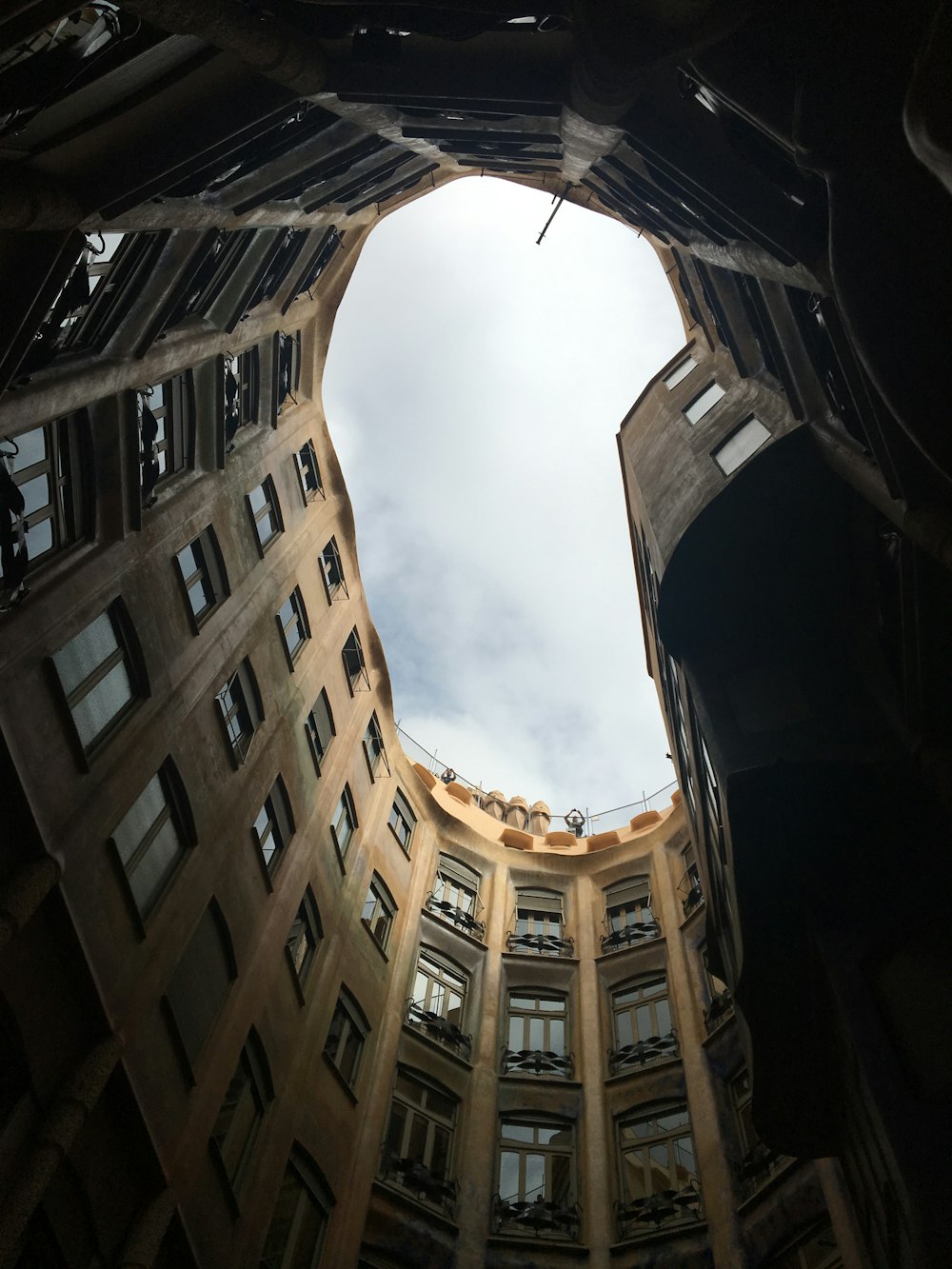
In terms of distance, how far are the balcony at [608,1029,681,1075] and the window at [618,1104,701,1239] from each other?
3.82 ft

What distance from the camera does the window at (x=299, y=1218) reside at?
40.5 ft

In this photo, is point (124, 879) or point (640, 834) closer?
point (124, 879)

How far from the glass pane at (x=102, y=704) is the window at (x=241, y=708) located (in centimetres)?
264

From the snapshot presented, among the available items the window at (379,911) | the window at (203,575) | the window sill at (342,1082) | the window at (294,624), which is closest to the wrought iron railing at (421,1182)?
the window sill at (342,1082)

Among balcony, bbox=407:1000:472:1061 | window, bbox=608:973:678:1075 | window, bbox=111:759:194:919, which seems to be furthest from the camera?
balcony, bbox=407:1000:472:1061

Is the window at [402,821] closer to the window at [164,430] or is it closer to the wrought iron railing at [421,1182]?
the wrought iron railing at [421,1182]

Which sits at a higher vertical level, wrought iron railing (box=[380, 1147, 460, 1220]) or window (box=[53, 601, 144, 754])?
window (box=[53, 601, 144, 754])

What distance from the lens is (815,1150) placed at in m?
10.4

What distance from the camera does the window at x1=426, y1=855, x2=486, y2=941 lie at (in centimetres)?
2227

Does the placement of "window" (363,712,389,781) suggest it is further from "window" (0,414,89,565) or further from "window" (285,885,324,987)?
"window" (0,414,89,565)

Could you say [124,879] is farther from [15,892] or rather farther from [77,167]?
[77,167]

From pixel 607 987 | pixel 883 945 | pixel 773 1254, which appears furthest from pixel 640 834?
pixel 883 945

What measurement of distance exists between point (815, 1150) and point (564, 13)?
13430 millimetres

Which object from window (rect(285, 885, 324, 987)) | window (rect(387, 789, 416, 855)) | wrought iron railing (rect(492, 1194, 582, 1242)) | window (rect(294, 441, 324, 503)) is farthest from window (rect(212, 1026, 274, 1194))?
window (rect(294, 441, 324, 503))
